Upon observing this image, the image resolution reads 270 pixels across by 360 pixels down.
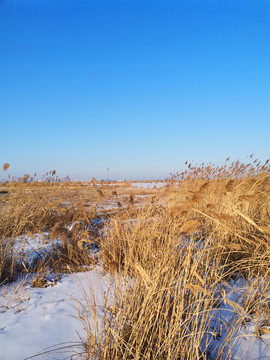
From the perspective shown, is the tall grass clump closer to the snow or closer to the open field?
the open field

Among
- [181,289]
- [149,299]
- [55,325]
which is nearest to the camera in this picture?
[149,299]

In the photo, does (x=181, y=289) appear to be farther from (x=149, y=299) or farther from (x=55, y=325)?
(x=55, y=325)

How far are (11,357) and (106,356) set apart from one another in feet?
1.97

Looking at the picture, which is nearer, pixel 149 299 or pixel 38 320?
pixel 149 299

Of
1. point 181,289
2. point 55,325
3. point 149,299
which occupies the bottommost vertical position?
point 55,325

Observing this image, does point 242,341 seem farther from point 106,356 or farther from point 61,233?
point 61,233

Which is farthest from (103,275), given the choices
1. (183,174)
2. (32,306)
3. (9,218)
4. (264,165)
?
(264,165)

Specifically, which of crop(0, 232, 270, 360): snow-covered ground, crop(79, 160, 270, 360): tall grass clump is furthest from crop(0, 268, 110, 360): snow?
crop(79, 160, 270, 360): tall grass clump

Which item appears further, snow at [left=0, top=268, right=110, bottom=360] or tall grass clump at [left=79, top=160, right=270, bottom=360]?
snow at [left=0, top=268, right=110, bottom=360]

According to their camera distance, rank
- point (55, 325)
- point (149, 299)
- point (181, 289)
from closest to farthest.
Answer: point (149, 299) < point (55, 325) < point (181, 289)

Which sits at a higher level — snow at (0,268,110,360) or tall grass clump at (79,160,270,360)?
tall grass clump at (79,160,270,360)

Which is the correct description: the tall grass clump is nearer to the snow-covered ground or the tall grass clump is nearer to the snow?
the snow-covered ground

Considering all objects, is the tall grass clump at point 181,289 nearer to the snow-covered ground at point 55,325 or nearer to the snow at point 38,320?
the snow-covered ground at point 55,325

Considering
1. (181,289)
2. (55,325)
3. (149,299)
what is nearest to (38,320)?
(55,325)
